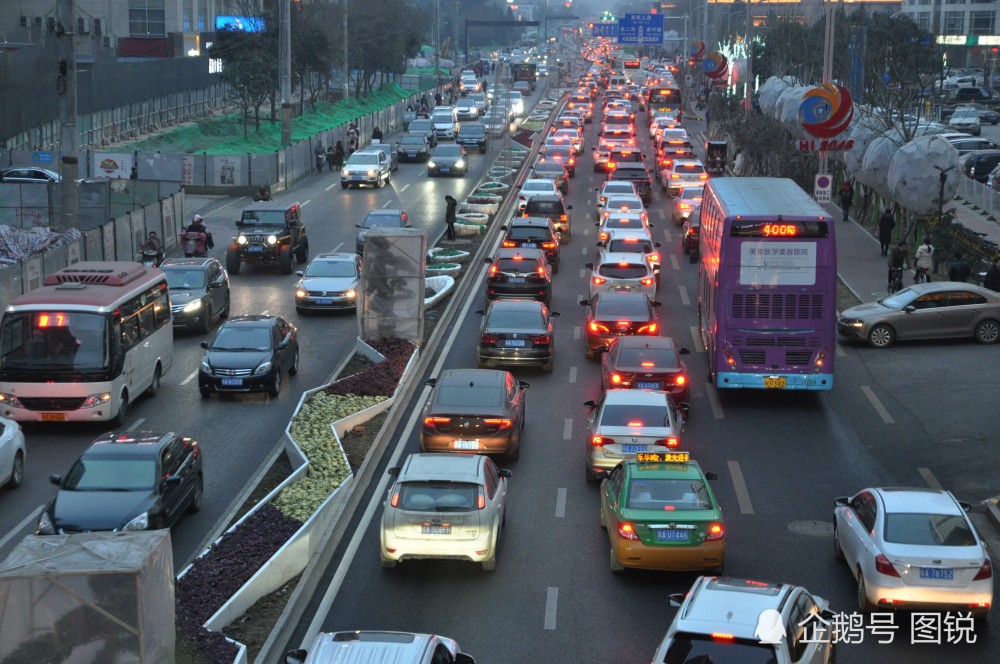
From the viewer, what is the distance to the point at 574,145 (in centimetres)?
7662

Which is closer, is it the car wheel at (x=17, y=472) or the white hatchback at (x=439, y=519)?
the white hatchback at (x=439, y=519)

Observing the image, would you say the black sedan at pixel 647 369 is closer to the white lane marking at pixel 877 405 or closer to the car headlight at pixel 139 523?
the white lane marking at pixel 877 405

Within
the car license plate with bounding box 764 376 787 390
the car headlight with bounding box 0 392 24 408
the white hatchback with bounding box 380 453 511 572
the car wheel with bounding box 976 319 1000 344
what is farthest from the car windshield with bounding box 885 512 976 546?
the car wheel with bounding box 976 319 1000 344

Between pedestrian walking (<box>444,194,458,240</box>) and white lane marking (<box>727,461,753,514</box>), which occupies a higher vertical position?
pedestrian walking (<box>444,194,458,240</box>)

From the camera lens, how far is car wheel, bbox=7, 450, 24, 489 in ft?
70.3

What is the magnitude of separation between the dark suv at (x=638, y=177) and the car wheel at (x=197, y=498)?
128 feet

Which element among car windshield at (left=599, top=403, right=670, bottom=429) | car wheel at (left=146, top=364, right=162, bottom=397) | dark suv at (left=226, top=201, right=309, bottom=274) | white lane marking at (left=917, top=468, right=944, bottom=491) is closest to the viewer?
car windshield at (left=599, top=403, right=670, bottom=429)

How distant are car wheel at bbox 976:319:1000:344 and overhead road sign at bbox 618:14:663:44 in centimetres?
10977

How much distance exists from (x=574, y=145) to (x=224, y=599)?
2480 inches

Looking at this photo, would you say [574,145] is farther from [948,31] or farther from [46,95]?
[948,31]

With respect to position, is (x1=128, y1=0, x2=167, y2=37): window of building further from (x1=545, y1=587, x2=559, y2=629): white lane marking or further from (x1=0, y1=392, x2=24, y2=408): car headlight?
(x1=545, y1=587, x2=559, y2=629): white lane marking

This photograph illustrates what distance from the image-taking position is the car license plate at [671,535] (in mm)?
16969

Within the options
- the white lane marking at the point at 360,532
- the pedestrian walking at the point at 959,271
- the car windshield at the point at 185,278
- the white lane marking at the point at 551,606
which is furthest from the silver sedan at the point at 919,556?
the pedestrian walking at the point at 959,271

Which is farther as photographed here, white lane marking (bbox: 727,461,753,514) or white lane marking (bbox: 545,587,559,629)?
white lane marking (bbox: 727,461,753,514)
